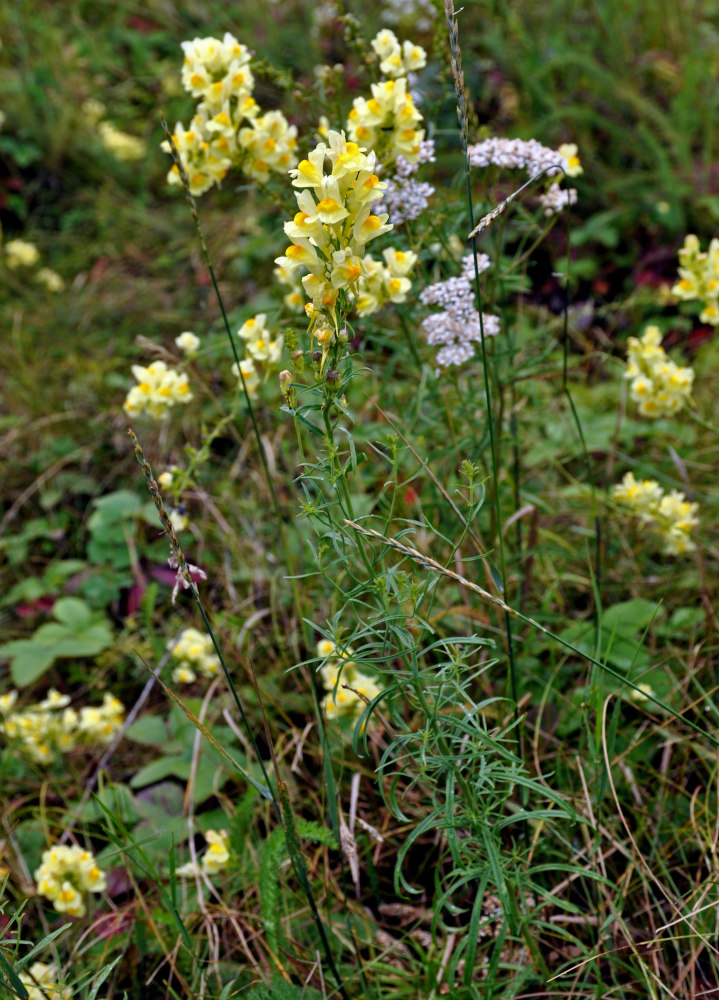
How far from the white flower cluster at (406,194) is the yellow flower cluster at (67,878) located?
1347 millimetres

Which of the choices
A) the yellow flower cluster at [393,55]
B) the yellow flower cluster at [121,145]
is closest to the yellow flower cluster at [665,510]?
the yellow flower cluster at [393,55]

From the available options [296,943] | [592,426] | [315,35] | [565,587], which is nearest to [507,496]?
[565,587]

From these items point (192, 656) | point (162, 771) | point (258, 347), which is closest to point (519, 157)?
point (258, 347)

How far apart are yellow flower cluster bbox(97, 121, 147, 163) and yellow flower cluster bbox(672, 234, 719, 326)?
3.46 meters

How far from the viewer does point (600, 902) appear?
1.43 metres

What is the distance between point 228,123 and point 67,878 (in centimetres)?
151

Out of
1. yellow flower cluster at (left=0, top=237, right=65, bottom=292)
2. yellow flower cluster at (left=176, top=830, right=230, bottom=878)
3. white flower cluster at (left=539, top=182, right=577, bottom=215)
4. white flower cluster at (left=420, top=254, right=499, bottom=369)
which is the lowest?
yellow flower cluster at (left=176, top=830, right=230, bottom=878)

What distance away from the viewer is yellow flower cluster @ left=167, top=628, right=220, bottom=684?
2.14 metres

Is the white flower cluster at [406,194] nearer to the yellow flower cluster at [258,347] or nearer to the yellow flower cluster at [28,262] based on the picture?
the yellow flower cluster at [258,347]

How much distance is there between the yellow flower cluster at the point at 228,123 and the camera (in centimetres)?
172

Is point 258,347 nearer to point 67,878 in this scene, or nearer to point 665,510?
point 665,510

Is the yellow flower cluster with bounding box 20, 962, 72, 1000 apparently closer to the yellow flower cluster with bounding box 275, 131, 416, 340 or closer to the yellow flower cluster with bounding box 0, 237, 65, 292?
the yellow flower cluster with bounding box 275, 131, 416, 340

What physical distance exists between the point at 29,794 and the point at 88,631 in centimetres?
A: 46

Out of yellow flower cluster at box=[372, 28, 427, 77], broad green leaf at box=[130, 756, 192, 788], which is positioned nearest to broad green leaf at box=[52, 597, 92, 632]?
broad green leaf at box=[130, 756, 192, 788]
